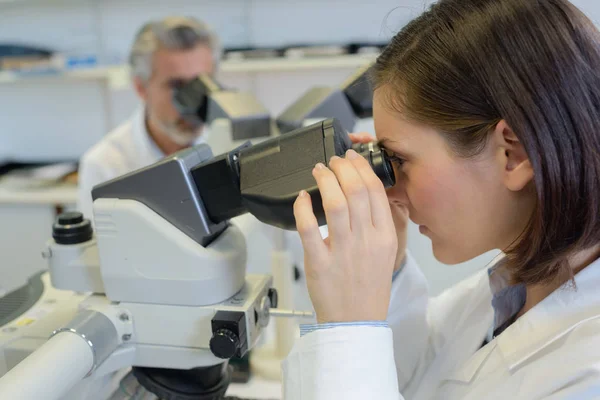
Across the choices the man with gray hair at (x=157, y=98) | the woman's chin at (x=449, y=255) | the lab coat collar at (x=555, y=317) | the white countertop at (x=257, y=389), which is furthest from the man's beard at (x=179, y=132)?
the lab coat collar at (x=555, y=317)

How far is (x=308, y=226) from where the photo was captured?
22.4 inches

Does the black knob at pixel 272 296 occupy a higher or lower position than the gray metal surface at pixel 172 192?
lower

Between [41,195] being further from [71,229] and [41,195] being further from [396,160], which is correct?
[396,160]

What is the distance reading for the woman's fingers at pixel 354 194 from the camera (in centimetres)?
57

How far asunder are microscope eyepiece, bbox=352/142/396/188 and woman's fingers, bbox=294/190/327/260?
0.10 meters

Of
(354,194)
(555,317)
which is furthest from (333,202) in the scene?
(555,317)

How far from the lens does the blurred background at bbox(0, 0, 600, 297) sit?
2.23 metres

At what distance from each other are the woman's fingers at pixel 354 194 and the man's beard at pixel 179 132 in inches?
46.0

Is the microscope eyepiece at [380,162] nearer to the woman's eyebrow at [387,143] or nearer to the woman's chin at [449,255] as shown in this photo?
the woman's eyebrow at [387,143]

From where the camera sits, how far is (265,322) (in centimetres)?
69

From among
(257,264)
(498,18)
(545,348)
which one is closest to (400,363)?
(545,348)

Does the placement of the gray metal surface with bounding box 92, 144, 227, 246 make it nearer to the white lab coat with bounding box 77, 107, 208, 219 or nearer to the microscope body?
the microscope body

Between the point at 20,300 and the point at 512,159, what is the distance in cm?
67

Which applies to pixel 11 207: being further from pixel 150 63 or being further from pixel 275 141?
pixel 275 141
